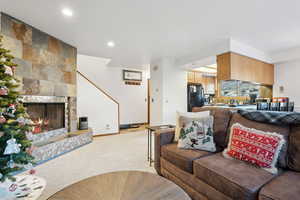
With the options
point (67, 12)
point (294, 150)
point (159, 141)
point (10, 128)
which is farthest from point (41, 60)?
point (294, 150)

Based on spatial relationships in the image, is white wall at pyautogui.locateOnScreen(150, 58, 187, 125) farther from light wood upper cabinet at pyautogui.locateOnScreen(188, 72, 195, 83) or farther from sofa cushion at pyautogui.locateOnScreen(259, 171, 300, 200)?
sofa cushion at pyautogui.locateOnScreen(259, 171, 300, 200)

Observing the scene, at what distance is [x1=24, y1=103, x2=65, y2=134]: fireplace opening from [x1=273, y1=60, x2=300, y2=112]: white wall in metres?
5.68

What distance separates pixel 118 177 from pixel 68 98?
293 cm

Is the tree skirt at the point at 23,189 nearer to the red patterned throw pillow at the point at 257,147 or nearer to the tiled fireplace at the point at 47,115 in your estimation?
the tiled fireplace at the point at 47,115

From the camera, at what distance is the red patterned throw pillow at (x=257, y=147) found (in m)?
1.17

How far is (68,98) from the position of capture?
3365 millimetres

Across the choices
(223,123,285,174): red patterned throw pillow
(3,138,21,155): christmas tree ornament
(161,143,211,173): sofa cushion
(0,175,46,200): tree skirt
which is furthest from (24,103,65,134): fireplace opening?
(223,123,285,174): red patterned throw pillow

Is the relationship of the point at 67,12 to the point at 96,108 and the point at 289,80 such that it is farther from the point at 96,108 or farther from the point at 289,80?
the point at 289,80

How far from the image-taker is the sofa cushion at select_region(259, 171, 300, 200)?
842 millimetres

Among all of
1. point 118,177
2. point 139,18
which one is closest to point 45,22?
point 139,18

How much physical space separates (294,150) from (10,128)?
102 inches

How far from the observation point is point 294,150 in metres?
1.20

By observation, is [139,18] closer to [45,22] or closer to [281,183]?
[45,22]

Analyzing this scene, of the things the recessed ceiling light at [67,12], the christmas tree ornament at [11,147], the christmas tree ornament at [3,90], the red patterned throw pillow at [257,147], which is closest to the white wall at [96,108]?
the recessed ceiling light at [67,12]
